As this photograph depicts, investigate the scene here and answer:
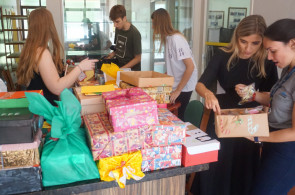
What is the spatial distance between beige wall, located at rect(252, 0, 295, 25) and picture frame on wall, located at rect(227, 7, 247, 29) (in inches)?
16.1

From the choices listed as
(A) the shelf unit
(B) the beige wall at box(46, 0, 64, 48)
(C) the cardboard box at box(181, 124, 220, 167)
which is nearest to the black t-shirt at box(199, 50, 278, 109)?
(C) the cardboard box at box(181, 124, 220, 167)

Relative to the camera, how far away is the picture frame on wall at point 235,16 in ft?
12.1

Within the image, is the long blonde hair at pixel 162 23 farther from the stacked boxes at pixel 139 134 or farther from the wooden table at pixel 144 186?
the wooden table at pixel 144 186

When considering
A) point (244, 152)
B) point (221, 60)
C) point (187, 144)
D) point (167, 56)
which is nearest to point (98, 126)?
point (187, 144)

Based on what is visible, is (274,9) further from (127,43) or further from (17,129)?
(17,129)

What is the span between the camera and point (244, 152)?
6.48 feet

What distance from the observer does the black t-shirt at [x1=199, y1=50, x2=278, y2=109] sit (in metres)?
1.88

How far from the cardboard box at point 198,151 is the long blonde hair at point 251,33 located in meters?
0.85

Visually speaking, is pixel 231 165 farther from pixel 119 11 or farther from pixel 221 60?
pixel 119 11

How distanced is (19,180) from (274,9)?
3043mm

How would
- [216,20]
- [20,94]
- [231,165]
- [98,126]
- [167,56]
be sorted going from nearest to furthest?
[98,126] < [20,94] < [231,165] < [167,56] < [216,20]

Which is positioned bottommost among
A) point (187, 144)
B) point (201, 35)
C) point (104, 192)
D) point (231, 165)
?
point (231, 165)

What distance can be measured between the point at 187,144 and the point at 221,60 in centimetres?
95

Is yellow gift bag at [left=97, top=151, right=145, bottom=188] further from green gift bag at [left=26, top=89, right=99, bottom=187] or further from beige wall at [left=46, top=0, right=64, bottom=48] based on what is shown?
beige wall at [left=46, top=0, right=64, bottom=48]
